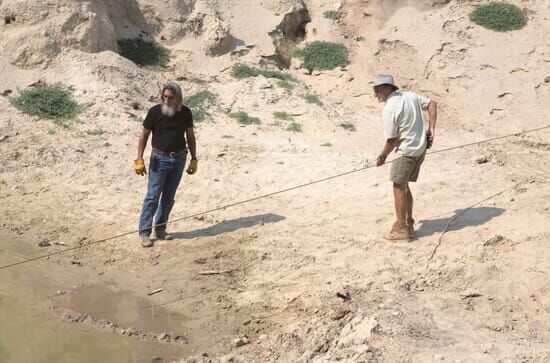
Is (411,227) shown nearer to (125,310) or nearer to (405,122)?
(405,122)

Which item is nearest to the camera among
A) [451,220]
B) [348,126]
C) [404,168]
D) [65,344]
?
[65,344]

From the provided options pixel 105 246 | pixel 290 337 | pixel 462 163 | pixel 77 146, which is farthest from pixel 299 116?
pixel 290 337

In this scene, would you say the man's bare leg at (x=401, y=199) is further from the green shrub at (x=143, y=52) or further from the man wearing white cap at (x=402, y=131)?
the green shrub at (x=143, y=52)

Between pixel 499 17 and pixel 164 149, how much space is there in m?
9.92

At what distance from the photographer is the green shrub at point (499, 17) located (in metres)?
13.6

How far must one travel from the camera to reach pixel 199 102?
10867 mm

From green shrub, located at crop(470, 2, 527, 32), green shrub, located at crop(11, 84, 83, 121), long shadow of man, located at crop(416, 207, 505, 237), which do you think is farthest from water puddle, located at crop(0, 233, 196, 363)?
green shrub, located at crop(470, 2, 527, 32)

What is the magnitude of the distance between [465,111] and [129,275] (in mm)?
8247

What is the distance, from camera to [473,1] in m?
14.3

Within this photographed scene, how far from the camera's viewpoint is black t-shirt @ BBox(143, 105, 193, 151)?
621 cm

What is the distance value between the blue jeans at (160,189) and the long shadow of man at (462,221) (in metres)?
2.45

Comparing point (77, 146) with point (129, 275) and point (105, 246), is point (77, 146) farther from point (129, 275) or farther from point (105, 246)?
point (129, 275)

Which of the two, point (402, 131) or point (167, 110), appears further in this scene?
point (167, 110)

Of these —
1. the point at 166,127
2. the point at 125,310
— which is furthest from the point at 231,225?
the point at 125,310
